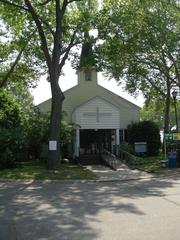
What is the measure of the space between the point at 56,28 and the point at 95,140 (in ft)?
49.5

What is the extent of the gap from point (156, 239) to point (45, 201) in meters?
5.84

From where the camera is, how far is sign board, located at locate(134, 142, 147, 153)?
35.2 metres

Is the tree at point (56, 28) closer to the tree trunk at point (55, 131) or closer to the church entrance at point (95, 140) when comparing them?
the tree trunk at point (55, 131)

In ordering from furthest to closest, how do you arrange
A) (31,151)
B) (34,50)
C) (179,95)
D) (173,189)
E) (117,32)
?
(179,95) < (31,151) < (34,50) < (117,32) < (173,189)

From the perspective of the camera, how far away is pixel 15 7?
26.4 meters

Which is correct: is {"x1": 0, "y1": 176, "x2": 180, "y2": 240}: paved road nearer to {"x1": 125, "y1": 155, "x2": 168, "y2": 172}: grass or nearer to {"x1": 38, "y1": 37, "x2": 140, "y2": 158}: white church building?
{"x1": 125, "y1": 155, "x2": 168, "y2": 172}: grass

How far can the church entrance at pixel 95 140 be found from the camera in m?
36.7

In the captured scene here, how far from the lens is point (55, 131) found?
24047 mm

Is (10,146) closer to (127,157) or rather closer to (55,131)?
(55,131)

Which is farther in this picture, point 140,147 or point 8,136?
point 140,147

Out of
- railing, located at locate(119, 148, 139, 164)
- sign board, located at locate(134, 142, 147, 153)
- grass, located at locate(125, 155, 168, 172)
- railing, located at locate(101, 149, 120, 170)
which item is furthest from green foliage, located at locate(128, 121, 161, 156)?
grass, located at locate(125, 155, 168, 172)

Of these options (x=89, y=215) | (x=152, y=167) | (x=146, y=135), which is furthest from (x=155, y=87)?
(x=89, y=215)

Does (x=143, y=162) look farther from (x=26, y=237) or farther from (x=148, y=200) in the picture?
(x=26, y=237)

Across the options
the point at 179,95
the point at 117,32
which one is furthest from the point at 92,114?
the point at 179,95
